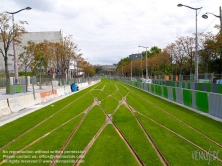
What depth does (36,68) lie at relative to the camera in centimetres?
4022

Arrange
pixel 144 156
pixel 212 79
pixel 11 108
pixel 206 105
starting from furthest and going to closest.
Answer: pixel 212 79, pixel 11 108, pixel 206 105, pixel 144 156

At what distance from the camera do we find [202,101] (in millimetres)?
15664

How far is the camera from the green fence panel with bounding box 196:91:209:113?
15.0m

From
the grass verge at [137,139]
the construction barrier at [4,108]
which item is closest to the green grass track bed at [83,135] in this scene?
the grass verge at [137,139]

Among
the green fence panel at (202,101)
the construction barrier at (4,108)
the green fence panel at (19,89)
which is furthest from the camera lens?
the green fence panel at (19,89)

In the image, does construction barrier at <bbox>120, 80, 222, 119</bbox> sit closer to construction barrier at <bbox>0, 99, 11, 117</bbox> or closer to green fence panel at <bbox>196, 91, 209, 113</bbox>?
green fence panel at <bbox>196, 91, 209, 113</bbox>

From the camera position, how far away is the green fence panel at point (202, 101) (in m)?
15.0

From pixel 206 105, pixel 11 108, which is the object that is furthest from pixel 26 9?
pixel 206 105

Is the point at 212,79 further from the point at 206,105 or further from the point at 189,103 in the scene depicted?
the point at 206,105

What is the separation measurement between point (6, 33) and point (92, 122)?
23.9 metres

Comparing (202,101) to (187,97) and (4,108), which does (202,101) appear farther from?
(4,108)

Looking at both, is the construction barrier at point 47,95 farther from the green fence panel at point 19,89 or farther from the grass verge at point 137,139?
the grass verge at point 137,139

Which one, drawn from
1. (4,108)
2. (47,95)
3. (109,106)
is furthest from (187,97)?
(47,95)

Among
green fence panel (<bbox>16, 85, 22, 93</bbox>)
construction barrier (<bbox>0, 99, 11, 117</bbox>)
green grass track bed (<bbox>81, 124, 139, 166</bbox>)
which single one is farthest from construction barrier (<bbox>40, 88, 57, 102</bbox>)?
green grass track bed (<bbox>81, 124, 139, 166</bbox>)
